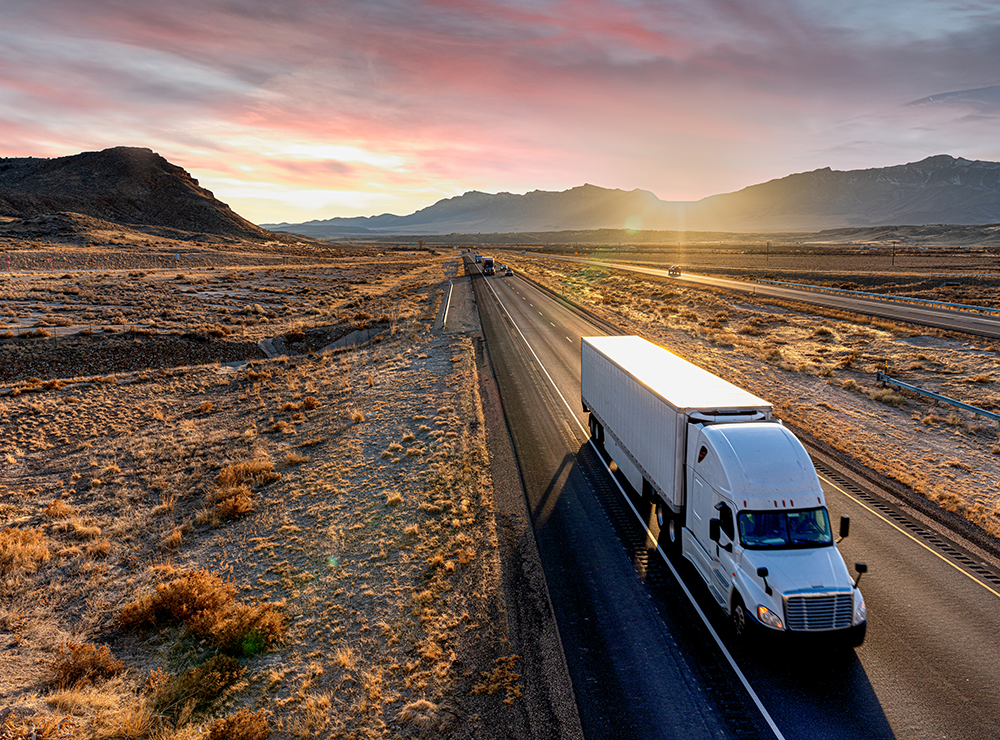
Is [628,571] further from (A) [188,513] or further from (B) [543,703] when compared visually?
(A) [188,513]

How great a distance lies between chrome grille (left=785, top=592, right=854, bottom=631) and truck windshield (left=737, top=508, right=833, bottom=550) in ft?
3.20

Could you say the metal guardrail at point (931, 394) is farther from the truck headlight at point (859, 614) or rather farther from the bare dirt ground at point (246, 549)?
the bare dirt ground at point (246, 549)

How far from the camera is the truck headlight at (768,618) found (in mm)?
9294

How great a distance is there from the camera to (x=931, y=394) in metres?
24.8

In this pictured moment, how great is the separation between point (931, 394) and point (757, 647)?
71.6 feet

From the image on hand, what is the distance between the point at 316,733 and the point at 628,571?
7663 millimetres

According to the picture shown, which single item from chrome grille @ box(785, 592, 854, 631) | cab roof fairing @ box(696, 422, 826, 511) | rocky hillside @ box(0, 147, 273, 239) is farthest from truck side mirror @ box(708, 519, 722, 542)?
rocky hillside @ box(0, 147, 273, 239)

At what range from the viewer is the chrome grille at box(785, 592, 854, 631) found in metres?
9.24

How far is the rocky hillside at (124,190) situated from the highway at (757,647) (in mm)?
166529

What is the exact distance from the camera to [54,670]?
9570 millimetres

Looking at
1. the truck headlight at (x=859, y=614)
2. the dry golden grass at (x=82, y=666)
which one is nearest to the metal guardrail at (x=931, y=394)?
the truck headlight at (x=859, y=614)

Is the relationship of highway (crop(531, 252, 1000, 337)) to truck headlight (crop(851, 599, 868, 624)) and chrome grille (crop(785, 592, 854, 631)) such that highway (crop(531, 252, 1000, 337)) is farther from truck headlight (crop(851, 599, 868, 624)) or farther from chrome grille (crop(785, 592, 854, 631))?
chrome grille (crop(785, 592, 854, 631))

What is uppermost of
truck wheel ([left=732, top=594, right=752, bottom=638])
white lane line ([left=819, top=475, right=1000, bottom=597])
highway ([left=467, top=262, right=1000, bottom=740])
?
truck wheel ([left=732, top=594, right=752, bottom=638])

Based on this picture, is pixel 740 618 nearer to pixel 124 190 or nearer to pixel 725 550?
pixel 725 550
